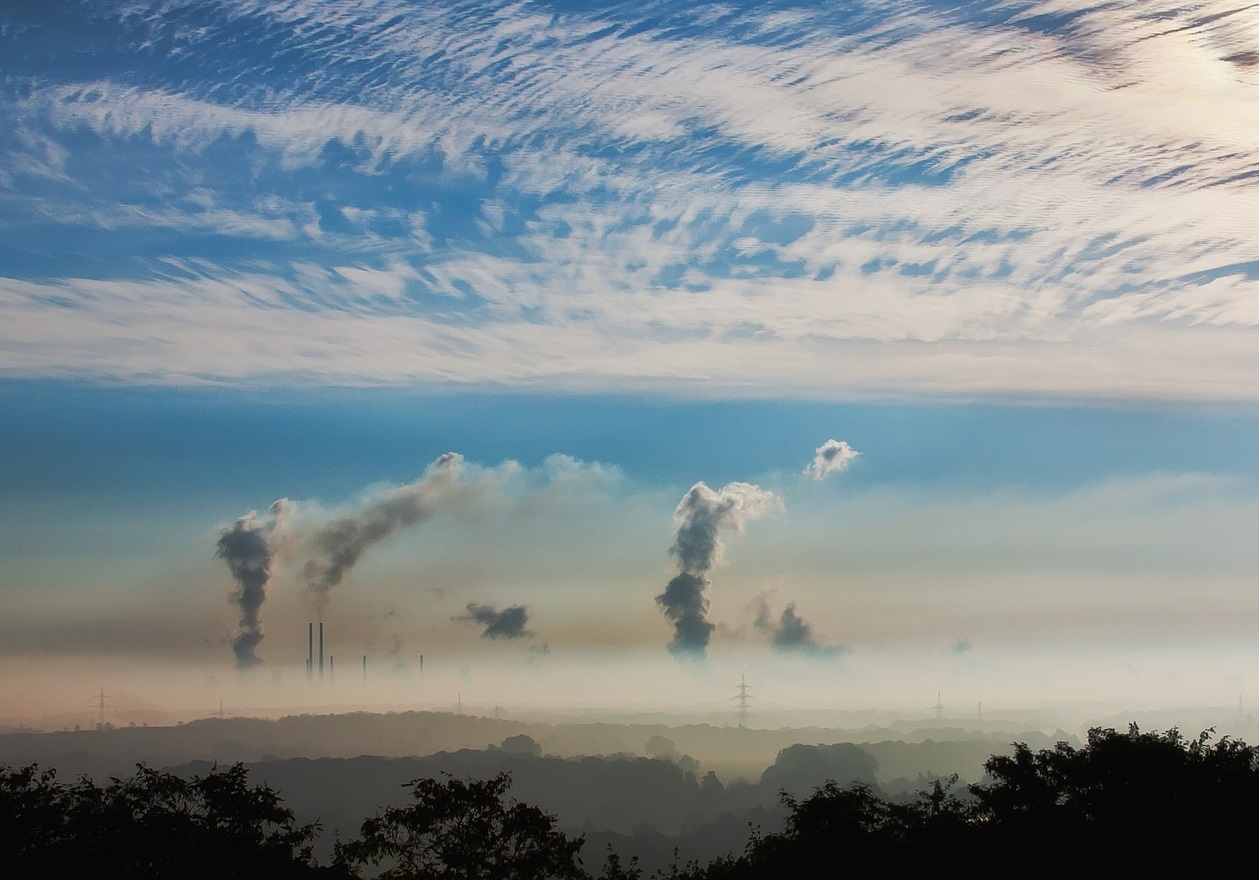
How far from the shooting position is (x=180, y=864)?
5053 cm

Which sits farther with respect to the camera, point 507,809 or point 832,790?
point 832,790

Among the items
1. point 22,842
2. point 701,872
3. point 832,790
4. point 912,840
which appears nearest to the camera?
point 22,842

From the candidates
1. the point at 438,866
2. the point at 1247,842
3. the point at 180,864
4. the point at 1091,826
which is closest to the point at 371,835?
the point at 438,866

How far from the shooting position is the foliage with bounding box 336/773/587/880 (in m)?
53.0

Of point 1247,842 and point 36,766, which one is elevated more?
point 36,766

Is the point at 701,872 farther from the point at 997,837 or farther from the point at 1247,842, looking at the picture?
the point at 1247,842

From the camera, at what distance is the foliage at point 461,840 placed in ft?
174

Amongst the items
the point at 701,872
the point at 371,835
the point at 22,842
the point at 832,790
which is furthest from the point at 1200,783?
the point at 22,842

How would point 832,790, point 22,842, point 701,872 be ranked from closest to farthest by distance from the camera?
point 22,842 < point 701,872 < point 832,790

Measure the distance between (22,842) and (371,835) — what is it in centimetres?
1329

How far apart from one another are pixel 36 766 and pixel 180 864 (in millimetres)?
9052

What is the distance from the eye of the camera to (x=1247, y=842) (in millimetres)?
52469

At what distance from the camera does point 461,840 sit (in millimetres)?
53469

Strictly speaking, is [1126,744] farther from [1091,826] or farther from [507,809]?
[507,809]
